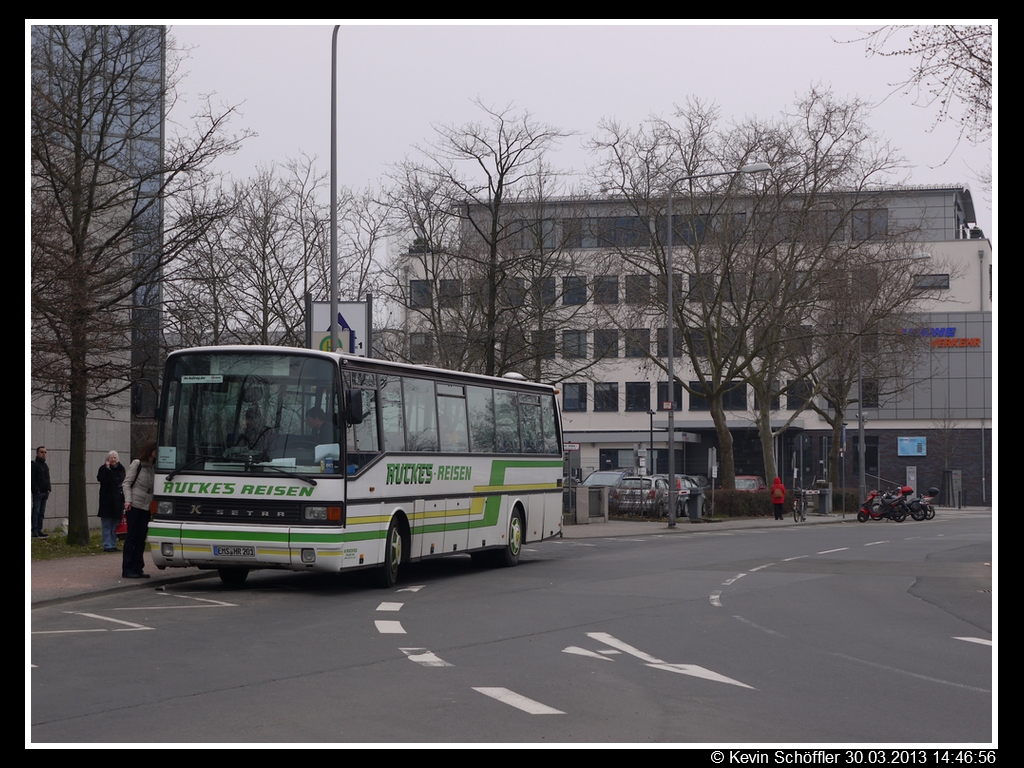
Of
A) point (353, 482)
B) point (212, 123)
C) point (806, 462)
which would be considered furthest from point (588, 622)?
point (806, 462)

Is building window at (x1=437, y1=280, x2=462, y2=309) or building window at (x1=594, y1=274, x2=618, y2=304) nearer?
building window at (x1=437, y1=280, x2=462, y2=309)

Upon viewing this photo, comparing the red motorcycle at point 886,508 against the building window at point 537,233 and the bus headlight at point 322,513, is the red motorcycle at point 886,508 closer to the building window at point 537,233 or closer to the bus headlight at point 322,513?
the building window at point 537,233

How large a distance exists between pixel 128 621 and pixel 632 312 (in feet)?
110

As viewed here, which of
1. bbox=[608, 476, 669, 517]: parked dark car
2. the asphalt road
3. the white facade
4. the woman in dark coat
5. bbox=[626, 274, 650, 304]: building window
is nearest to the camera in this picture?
the asphalt road

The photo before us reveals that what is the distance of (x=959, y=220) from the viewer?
283 ft

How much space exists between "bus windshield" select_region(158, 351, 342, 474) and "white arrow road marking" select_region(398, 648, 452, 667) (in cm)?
494

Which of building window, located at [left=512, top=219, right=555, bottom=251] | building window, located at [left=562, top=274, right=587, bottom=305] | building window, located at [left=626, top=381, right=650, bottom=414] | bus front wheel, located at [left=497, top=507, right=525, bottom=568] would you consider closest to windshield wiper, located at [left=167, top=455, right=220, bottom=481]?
bus front wheel, located at [left=497, top=507, right=525, bottom=568]

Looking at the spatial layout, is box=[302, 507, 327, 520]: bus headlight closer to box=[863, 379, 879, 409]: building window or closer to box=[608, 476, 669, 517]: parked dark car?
box=[608, 476, 669, 517]: parked dark car

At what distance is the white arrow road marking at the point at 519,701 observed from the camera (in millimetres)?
7862

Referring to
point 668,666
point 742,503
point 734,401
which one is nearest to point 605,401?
point 734,401

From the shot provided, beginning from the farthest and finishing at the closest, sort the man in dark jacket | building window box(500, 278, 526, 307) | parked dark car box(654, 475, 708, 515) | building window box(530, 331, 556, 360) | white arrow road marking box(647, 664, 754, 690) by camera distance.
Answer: parked dark car box(654, 475, 708, 515)
building window box(530, 331, 556, 360)
building window box(500, 278, 526, 307)
the man in dark jacket
white arrow road marking box(647, 664, 754, 690)

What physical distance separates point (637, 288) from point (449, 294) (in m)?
9.13

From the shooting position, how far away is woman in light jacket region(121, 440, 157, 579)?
16766mm

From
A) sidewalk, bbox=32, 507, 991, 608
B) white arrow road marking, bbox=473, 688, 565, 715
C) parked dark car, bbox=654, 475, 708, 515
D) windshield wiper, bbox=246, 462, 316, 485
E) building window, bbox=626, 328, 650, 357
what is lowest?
parked dark car, bbox=654, 475, 708, 515
